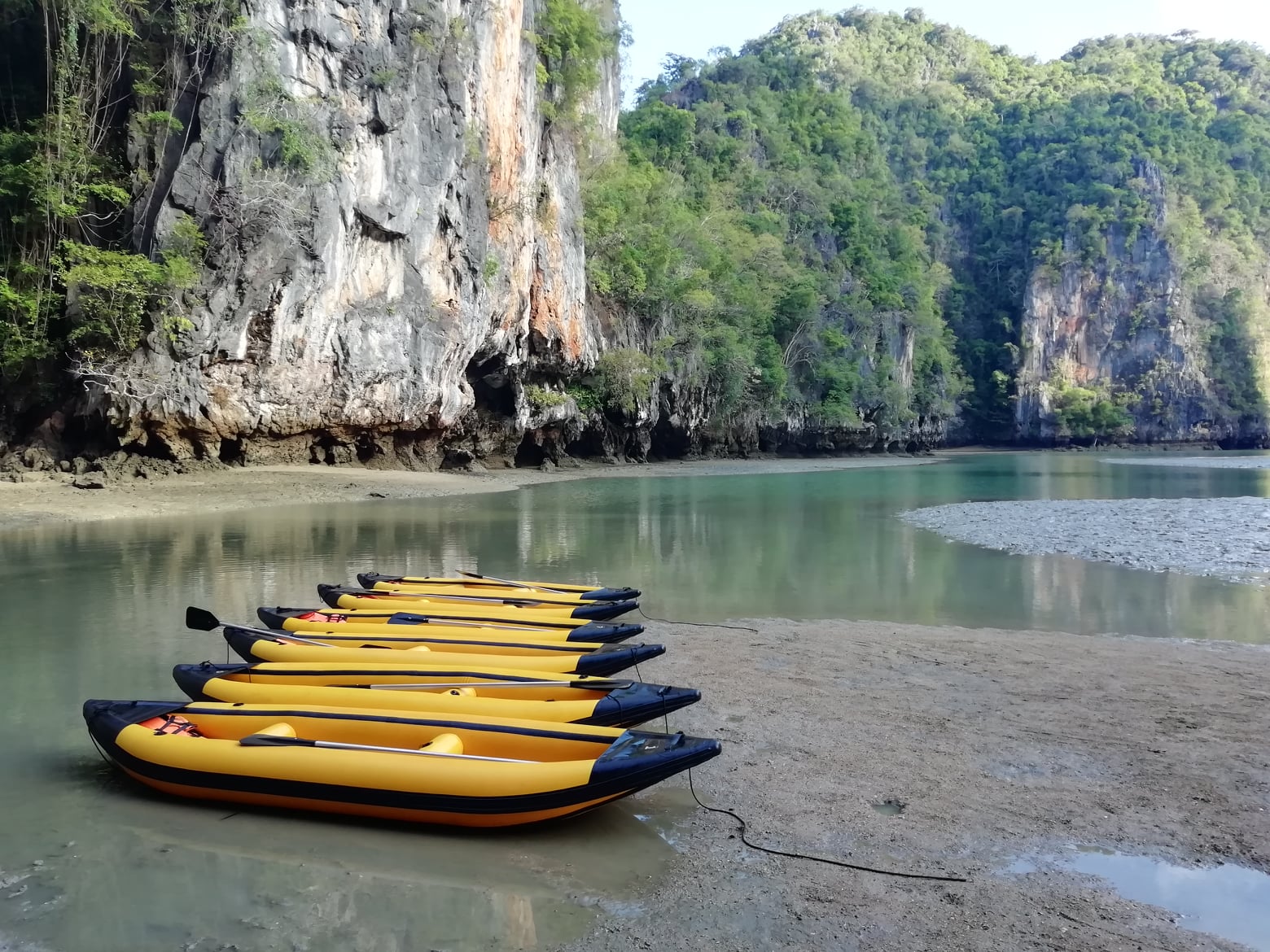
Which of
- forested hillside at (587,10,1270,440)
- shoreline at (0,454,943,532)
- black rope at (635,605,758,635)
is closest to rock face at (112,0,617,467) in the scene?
shoreline at (0,454,943,532)

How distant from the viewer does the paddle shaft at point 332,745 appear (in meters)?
4.11

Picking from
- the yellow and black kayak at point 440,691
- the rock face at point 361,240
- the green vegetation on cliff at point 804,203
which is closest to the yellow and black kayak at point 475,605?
the yellow and black kayak at point 440,691

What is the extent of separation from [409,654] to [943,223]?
83299mm

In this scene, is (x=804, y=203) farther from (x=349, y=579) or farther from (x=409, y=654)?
(x=409, y=654)

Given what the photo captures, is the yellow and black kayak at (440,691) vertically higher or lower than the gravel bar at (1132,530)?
higher

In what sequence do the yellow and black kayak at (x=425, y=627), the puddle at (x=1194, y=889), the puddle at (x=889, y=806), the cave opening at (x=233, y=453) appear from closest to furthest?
the puddle at (x=1194, y=889), the puddle at (x=889, y=806), the yellow and black kayak at (x=425, y=627), the cave opening at (x=233, y=453)

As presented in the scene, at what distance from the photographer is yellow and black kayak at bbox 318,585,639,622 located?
7414 mm

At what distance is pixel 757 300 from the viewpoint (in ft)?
151

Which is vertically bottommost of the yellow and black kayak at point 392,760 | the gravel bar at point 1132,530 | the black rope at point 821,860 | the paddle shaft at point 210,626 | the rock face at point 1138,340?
the gravel bar at point 1132,530

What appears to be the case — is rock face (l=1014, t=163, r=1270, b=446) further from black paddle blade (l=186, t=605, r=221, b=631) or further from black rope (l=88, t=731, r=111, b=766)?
black rope (l=88, t=731, r=111, b=766)

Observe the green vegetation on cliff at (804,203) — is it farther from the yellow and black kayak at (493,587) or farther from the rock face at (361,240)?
the yellow and black kayak at (493,587)

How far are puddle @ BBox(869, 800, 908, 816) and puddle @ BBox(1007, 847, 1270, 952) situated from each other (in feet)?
1.99

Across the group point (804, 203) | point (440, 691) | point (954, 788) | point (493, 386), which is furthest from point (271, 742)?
point (804, 203)

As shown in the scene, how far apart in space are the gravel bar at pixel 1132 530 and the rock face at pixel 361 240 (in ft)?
50.5
